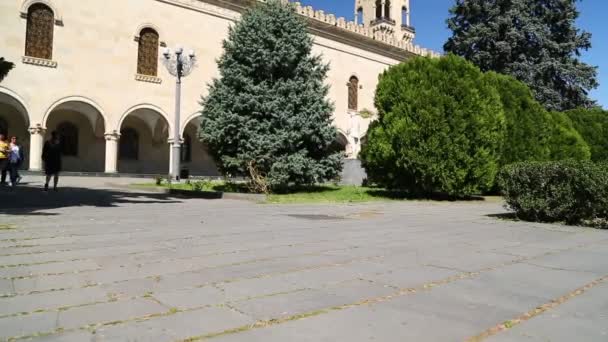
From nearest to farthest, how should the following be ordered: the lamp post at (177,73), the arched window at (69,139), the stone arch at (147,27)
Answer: the lamp post at (177,73)
the stone arch at (147,27)
the arched window at (69,139)

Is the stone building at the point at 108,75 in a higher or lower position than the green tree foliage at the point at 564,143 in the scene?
higher

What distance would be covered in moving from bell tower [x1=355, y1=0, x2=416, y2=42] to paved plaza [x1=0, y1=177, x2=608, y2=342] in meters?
48.2

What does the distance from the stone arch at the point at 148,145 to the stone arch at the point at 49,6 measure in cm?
620

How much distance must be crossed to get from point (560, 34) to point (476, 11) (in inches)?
255

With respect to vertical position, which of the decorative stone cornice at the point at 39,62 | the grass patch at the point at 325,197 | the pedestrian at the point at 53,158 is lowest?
the grass patch at the point at 325,197

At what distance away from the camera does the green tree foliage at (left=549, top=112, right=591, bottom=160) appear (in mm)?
21188

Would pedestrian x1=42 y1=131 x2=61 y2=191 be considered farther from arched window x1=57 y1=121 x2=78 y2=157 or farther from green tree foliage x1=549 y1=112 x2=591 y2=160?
green tree foliage x1=549 y1=112 x2=591 y2=160

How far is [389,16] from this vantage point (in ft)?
176

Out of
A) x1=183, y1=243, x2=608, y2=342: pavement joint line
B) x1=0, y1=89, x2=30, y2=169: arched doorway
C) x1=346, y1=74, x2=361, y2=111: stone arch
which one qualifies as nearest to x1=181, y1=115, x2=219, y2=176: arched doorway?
x1=0, y1=89, x2=30, y2=169: arched doorway

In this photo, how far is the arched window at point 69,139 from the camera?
25.6 metres

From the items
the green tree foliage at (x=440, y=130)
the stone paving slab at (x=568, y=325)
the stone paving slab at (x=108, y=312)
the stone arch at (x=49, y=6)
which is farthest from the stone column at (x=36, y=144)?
the stone paving slab at (x=568, y=325)

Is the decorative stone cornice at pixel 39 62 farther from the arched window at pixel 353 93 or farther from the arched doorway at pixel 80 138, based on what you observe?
the arched window at pixel 353 93

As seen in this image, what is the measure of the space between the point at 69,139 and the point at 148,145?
13.7ft

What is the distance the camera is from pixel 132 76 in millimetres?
24359
